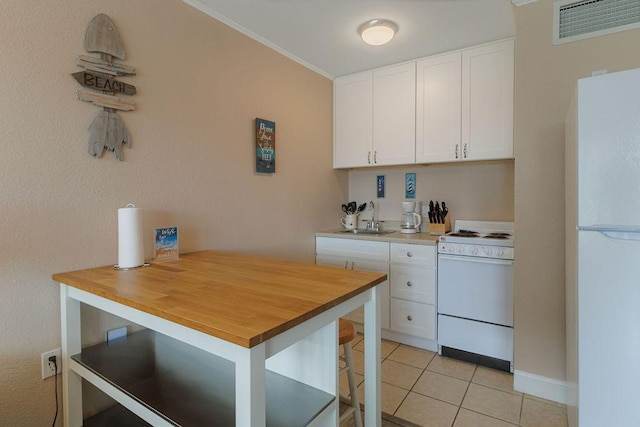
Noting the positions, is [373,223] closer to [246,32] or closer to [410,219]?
[410,219]

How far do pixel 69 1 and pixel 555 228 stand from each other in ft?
9.03

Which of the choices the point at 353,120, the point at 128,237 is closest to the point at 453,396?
the point at 128,237

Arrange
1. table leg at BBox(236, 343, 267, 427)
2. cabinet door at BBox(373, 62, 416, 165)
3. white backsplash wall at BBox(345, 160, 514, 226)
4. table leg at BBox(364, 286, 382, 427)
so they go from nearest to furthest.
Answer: table leg at BBox(236, 343, 267, 427) < table leg at BBox(364, 286, 382, 427) < white backsplash wall at BBox(345, 160, 514, 226) < cabinet door at BBox(373, 62, 416, 165)

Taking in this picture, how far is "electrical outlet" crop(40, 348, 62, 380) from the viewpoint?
1.40 m

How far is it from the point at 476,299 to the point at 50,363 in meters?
2.49

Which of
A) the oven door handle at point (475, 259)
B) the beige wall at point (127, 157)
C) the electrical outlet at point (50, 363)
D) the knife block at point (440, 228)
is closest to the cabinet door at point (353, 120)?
the beige wall at point (127, 157)

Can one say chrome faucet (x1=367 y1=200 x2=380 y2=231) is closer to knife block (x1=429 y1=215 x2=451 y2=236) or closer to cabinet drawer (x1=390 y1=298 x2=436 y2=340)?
knife block (x1=429 y1=215 x2=451 y2=236)

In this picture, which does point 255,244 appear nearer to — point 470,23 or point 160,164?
point 160,164

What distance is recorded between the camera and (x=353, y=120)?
10.4 ft

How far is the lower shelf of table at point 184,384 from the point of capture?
1.14 m

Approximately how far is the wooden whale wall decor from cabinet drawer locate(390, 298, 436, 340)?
2259mm

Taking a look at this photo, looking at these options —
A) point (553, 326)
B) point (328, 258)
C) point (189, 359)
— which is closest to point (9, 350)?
point (189, 359)

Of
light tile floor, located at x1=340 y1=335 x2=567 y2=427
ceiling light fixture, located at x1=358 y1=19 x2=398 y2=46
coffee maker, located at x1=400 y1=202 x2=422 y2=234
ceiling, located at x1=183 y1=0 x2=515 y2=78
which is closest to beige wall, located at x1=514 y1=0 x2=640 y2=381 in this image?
light tile floor, located at x1=340 y1=335 x2=567 y2=427

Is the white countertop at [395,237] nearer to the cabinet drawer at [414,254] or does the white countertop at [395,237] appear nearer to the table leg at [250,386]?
the cabinet drawer at [414,254]
